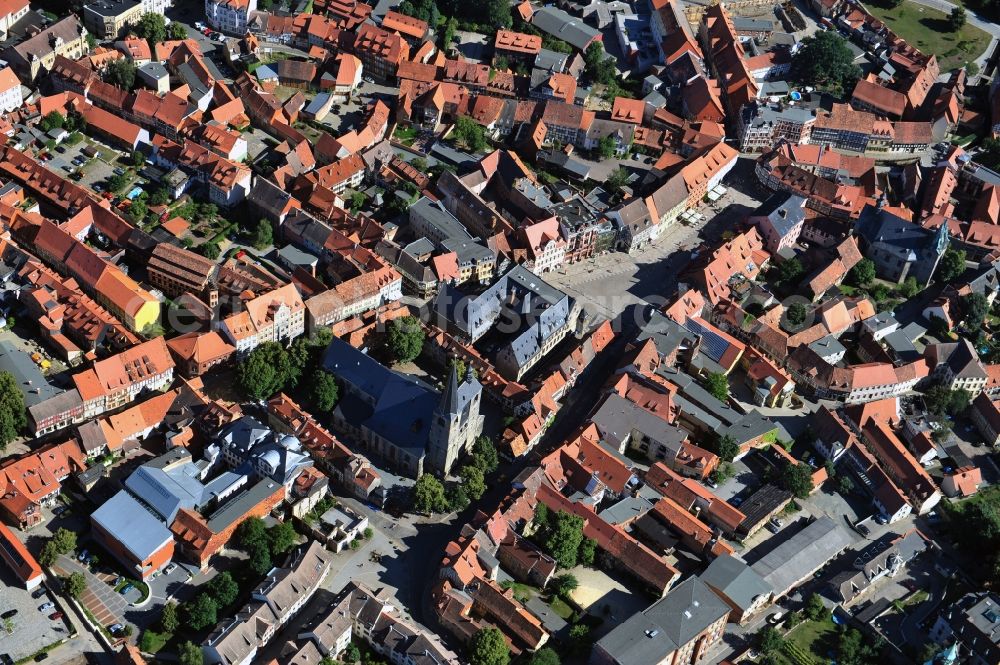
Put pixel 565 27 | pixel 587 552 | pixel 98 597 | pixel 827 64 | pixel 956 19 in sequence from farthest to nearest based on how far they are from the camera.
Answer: pixel 956 19 → pixel 565 27 → pixel 827 64 → pixel 587 552 → pixel 98 597

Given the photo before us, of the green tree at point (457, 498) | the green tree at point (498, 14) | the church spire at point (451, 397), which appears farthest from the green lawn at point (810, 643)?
the green tree at point (498, 14)

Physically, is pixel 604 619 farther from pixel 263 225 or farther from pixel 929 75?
pixel 929 75

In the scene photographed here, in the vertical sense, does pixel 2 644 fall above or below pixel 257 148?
below

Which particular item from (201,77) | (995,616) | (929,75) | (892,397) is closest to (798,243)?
(892,397)

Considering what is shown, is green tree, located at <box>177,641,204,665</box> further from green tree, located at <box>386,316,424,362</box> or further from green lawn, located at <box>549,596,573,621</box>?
green tree, located at <box>386,316,424,362</box>

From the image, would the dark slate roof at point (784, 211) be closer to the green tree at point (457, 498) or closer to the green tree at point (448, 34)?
the green tree at point (448, 34)

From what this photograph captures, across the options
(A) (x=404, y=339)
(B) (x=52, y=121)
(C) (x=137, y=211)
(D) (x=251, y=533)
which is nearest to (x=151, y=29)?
(B) (x=52, y=121)

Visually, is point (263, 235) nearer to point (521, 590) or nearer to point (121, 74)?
point (121, 74)
